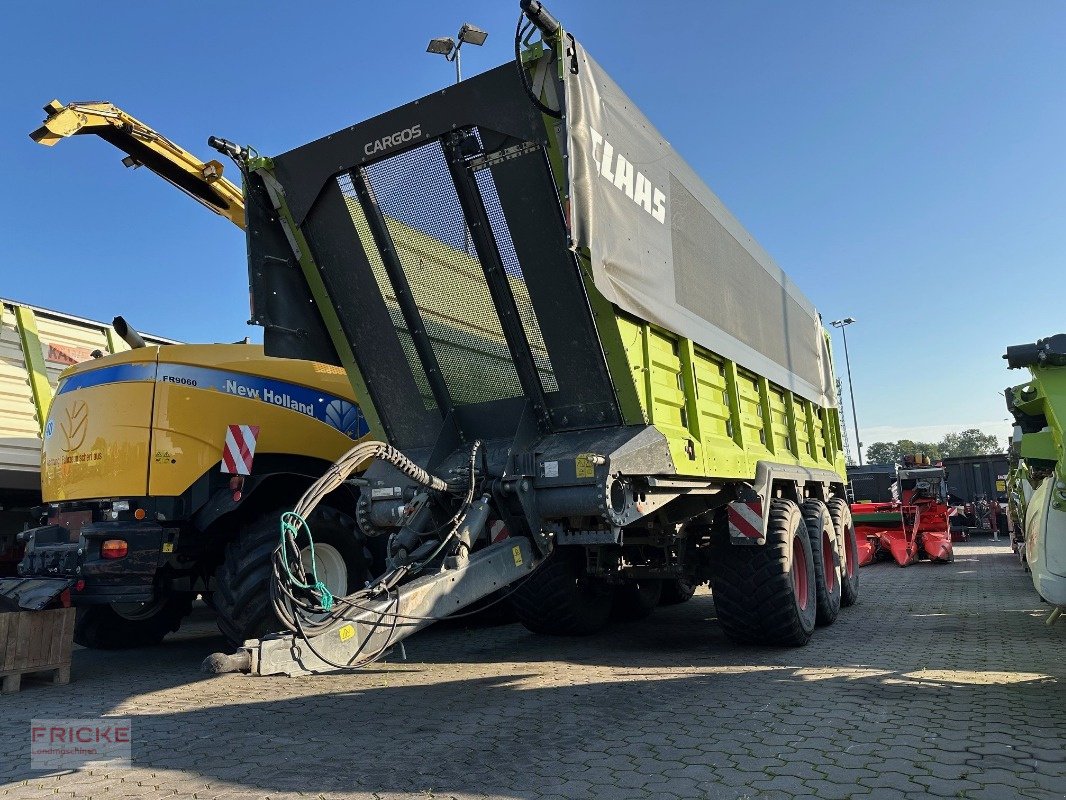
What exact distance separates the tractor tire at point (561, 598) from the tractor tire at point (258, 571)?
1467 mm

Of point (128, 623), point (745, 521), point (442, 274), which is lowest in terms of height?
point (128, 623)

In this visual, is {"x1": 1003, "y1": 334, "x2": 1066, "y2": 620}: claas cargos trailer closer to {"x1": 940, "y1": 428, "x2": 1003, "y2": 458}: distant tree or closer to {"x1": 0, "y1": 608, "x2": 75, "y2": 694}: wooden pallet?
{"x1": 0, "y1": 608, "x2": 75, "y2": 694}: wooden pallet

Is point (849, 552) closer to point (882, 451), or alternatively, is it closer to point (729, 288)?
point (729, 288)

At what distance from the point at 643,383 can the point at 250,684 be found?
11.2 ft

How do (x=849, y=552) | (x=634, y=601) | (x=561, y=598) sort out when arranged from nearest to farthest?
(x=561, y=598) < (x=634, y=601) < (x=849, y=552)

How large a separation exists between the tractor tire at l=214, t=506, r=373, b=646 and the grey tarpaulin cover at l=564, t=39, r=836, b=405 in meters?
2.95

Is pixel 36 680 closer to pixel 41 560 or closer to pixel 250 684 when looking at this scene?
pixel 41 560

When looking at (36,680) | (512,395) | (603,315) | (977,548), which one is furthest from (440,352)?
(977,548)

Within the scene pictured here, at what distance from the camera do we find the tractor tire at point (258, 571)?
533cm

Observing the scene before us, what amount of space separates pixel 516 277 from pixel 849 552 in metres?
5.99

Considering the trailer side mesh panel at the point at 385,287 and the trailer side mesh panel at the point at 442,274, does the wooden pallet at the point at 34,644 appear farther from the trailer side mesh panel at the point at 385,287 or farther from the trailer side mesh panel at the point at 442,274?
the trailer side mesh panel at the point at 442,274

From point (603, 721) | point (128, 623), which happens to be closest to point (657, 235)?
point (603, 721)

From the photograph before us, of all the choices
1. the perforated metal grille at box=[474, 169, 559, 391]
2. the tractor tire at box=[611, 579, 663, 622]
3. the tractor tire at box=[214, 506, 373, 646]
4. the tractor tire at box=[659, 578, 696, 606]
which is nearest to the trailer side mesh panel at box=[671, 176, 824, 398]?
the perforated metal grille at box=[474, 169, 559, 391]

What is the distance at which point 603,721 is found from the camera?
407 centimetres
